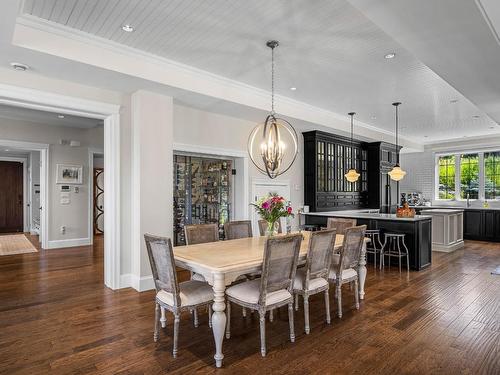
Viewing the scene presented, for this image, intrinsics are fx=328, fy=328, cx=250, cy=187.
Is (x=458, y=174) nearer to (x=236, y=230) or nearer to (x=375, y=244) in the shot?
(x=375, y=244)

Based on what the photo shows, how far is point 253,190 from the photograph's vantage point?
20.5ft

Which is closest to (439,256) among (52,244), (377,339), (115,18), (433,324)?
(433,324)

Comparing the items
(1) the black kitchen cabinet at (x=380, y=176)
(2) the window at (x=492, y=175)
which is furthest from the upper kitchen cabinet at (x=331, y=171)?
(2) the window at (x=492, y=175)

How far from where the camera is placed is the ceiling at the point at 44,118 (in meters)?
6.20

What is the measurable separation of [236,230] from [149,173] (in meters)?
1.40

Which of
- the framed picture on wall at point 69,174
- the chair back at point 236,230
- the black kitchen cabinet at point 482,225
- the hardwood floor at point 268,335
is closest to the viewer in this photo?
the hardwood floor at point 268,335

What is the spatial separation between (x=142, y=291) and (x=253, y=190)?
9.09 ft

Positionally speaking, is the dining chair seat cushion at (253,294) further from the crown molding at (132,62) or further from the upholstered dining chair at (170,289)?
the crown molding at (132,62)

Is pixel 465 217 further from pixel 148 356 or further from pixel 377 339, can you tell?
Answer: pixel 148 356

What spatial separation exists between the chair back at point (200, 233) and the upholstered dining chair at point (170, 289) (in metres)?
0.83

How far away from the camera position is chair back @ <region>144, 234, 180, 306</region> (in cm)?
261

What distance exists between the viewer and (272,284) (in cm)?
276

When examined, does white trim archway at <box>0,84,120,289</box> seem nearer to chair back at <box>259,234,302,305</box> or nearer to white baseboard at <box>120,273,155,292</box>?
white baseboard at <box>120,273,155,292</box>

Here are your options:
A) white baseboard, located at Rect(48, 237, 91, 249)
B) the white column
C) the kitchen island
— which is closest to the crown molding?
the white column
